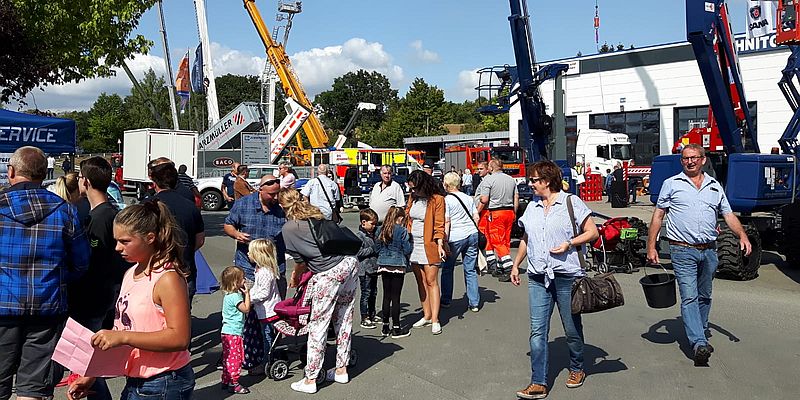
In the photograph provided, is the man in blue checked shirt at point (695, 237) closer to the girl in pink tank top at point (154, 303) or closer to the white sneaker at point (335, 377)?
the white sneaker at point (335, 377)

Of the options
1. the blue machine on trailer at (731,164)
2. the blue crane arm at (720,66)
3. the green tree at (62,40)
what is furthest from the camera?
the green tree at (62,40)

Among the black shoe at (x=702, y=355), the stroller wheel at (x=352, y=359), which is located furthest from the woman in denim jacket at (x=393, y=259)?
the black shoe at (x=702, y=355)

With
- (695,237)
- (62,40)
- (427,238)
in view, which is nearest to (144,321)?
(427,238)

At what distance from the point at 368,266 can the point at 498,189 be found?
12.9 ft

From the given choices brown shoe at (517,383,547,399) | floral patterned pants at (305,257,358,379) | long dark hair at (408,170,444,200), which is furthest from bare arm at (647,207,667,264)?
floral patterned pants at (305,257,358,379)

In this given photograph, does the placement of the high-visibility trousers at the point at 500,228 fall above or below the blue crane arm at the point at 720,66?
below

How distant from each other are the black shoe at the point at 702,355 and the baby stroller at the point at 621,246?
4571 millimetres

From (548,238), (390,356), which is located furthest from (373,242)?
(548,238)

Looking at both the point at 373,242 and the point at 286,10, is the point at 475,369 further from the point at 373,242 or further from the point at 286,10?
the point at 286,10

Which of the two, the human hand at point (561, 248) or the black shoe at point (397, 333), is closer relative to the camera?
the human hand at point (561, 248)

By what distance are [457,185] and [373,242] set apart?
2.53m

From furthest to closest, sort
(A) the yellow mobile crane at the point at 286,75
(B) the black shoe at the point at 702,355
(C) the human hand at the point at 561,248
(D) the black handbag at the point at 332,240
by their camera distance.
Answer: (A) the yellow mobile crane at the point at 286,75, (B) the black shoe at the point at 702,355, (D) the black handbag at the point at 332,240, (C) the human hand at the point at 561,248

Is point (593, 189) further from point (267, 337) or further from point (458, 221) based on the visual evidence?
point (267, 337)

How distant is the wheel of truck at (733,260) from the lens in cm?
1034
